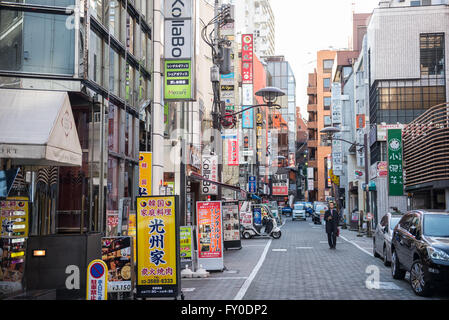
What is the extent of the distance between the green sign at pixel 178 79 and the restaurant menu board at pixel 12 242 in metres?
8.22

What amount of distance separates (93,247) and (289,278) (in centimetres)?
540

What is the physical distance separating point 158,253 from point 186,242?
16.3 feet

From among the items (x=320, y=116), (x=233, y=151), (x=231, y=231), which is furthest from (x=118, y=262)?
(x=320, y=116)

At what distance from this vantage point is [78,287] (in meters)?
11.1

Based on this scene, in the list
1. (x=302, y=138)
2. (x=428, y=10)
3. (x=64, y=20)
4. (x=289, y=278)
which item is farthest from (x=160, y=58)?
(x=302, y=138)

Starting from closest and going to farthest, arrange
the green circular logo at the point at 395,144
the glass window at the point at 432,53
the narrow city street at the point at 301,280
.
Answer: the narrow city street at the point at 301,280 → the green circular logo at the point at 395,144 → the glass window at the point at 432,53

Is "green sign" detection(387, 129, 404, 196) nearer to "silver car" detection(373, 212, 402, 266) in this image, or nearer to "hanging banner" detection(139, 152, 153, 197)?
"silver car" detection(373, 212, 402, 266)

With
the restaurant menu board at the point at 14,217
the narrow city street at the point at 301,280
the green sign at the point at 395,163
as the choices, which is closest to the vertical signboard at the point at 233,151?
the green sign at the point at 395,163

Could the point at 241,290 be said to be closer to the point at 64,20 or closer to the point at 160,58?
the point at 64,20

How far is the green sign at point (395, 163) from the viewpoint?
1470 inches

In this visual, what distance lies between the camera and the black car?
35.5ft

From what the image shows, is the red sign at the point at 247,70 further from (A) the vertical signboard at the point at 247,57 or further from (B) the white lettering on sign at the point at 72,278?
(B) the white lettering on sign at the point at 72,278

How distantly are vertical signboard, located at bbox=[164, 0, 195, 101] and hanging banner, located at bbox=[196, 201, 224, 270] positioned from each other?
3912mm

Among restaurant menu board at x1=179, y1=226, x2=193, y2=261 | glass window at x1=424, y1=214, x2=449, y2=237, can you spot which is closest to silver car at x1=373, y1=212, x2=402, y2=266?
glass window at x1=424, y1=214, x2=449, y2=237
